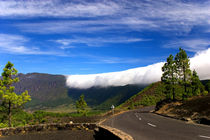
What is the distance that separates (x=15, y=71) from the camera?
2823 cm

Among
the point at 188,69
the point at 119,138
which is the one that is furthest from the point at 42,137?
the point at 188,69

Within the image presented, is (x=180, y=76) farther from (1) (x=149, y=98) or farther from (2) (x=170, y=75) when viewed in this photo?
(1) (x=149, y=98)

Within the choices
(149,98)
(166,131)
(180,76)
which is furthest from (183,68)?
(149,98)

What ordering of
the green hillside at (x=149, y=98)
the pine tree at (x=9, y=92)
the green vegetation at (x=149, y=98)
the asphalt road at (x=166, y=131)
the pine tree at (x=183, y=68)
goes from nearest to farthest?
the asphalt road at (x=166, y=131)
the pine tree at (x=9, y=92)
the pine tree at (x=183, y=68)
the green hillside at (x=149, y=98)
the green vegetation at (x=149, y=98)

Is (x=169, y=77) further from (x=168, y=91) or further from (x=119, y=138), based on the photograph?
(x=119, y=138)

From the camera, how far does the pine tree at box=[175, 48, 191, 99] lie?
40.8 m

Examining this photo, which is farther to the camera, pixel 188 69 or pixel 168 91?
pixel 168 91

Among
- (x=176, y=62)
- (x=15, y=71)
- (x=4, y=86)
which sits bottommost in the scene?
(x=4, y=86)

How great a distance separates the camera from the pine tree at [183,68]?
40812 mm

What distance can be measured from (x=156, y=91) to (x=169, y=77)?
55792mm

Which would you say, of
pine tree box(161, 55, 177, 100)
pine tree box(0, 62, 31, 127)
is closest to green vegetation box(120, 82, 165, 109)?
pine tree box(161, 55, 177, 100)

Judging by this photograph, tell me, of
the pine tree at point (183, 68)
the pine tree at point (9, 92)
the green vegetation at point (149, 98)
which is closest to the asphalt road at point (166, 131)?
the pine tree at point (9, 92)

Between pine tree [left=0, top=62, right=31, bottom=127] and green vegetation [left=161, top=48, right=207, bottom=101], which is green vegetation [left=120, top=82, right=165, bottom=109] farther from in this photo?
pine tree [left=0, top=62, right=31, bottom=127]

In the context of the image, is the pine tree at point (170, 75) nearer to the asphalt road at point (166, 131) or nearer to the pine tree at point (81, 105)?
the asphalt road at point (166, 131)
